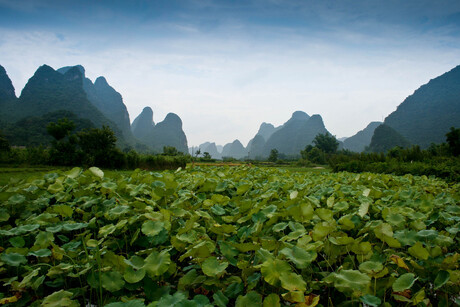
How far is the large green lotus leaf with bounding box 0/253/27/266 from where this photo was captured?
71 cm

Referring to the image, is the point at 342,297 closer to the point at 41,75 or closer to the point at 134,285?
the point at 134,285

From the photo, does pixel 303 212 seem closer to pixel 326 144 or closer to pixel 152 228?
pixel 152 228

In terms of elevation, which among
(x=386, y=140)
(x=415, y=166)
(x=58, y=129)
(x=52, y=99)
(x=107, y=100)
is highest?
(x=107, y=100)

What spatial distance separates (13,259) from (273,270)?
0.79 meters

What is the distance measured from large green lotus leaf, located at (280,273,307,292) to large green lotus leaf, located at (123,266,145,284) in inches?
13.7

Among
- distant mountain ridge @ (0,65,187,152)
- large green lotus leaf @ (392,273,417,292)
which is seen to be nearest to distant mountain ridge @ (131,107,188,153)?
distant mountain ridge @ (0,65,187,152)

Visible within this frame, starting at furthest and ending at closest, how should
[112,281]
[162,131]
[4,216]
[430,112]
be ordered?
[162,131] < [430,112] < [4,216] < [112,281]

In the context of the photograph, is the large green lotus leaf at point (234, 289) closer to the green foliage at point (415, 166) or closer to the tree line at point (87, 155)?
the green foliage at point (415, 166)

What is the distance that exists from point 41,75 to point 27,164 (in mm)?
86518

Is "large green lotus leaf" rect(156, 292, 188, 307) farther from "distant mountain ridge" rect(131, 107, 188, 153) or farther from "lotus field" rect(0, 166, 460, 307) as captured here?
"distant mountain ridge" rect(131, 107, 188, 153)

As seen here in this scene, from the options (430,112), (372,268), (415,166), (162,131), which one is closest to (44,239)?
(372,268)

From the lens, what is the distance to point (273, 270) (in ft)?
1.92

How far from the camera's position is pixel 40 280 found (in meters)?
0.66

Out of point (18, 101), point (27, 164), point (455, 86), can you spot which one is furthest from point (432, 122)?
point (18, 101)
